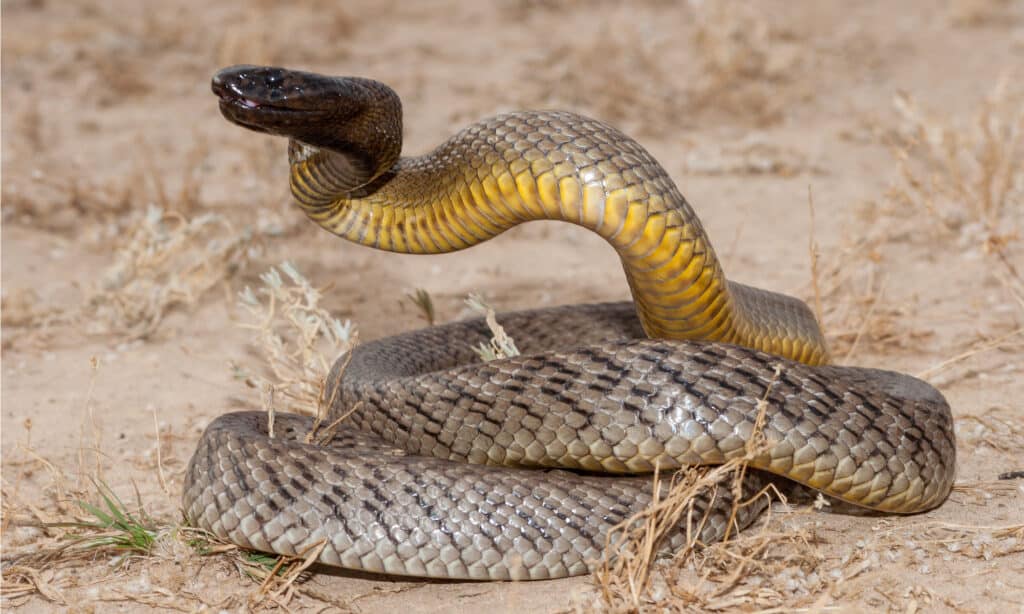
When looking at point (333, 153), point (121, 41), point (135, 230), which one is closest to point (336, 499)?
point (333, 153)

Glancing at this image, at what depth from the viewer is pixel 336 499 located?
12.6ft

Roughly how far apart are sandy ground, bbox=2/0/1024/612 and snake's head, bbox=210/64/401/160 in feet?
4.97

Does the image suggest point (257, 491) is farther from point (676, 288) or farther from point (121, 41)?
point (121, 41)

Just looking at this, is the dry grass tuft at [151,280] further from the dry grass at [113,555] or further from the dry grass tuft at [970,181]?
the dry grass tuft at [970,181]

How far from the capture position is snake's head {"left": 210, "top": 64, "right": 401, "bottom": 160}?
383 cm

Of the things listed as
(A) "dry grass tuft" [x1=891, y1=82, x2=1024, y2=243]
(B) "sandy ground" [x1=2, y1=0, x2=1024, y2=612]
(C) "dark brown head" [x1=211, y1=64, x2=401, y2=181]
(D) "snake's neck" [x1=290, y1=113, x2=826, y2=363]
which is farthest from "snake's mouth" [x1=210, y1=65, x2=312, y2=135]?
(A) "dry grass tuft" [x1=891, y1=82, x2=1024, y2=243]

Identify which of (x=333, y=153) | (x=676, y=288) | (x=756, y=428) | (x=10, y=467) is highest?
(x=333, y=153)

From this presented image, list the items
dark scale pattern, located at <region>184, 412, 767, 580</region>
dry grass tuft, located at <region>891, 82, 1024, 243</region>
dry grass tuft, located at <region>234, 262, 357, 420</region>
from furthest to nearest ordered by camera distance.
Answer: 1. dry grass tuft, located at <region>891, 82, 1024, 243</region>
2. dry grass tuft, located at <region>234, 262, 357, 420</region>
3. dark scale pattern, located at <region>184, 412, 767, 580</region>

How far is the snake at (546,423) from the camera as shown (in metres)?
3.81

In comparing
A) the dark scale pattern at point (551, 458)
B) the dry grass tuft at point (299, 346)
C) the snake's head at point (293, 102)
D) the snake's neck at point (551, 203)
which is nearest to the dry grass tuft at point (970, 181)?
the snake's neck at point (551, 203)

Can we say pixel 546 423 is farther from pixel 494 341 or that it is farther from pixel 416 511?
pixel 494 341

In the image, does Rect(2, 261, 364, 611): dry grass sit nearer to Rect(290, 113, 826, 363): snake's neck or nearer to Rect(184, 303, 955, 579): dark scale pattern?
Rect(184, 303, 955, 579): dark scale pattern

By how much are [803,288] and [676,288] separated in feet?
8.86

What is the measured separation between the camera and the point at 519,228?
8102 millimetres
